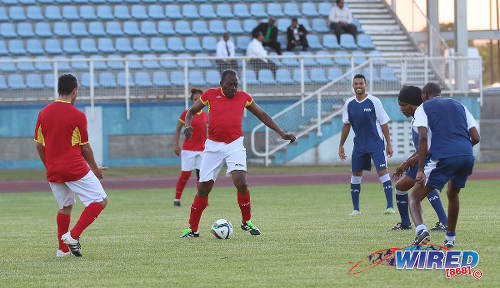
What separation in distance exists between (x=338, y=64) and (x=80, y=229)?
17772 millimetres

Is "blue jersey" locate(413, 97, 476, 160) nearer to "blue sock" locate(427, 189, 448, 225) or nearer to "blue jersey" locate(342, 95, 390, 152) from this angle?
"blue sock" locate(427, 189, 448, 225)

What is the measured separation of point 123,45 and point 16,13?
3.63 m

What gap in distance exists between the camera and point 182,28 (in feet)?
97.7

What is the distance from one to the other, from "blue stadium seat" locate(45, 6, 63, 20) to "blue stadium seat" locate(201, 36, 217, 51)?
4646 millimetres

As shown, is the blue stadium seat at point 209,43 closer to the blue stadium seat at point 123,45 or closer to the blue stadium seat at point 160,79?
the blue stadium seat at point 123,45

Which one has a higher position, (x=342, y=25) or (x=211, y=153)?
(x=342, y=25)

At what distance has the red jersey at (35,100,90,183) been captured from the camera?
9555mm

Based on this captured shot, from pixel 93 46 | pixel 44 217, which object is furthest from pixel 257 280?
pixel 93 46

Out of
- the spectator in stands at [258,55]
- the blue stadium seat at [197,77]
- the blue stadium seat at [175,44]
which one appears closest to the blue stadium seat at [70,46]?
the blue stadium seat at [175,44]

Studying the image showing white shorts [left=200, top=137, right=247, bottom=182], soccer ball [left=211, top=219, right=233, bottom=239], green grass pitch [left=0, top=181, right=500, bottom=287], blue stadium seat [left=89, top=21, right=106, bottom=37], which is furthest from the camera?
blue stadium seat [left=89, top=21, right=106, bottom=37]

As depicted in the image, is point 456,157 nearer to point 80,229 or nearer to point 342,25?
→ point 80,229

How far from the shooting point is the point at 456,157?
30.1 ft

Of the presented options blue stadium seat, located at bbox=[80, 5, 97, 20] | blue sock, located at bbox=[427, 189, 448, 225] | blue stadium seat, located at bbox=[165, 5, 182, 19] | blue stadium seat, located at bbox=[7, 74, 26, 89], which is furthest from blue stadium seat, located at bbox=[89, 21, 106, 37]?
blue sock, located at bbox=[427, 189, 448, 225]

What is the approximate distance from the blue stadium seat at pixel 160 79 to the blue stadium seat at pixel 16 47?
4.46 metres
